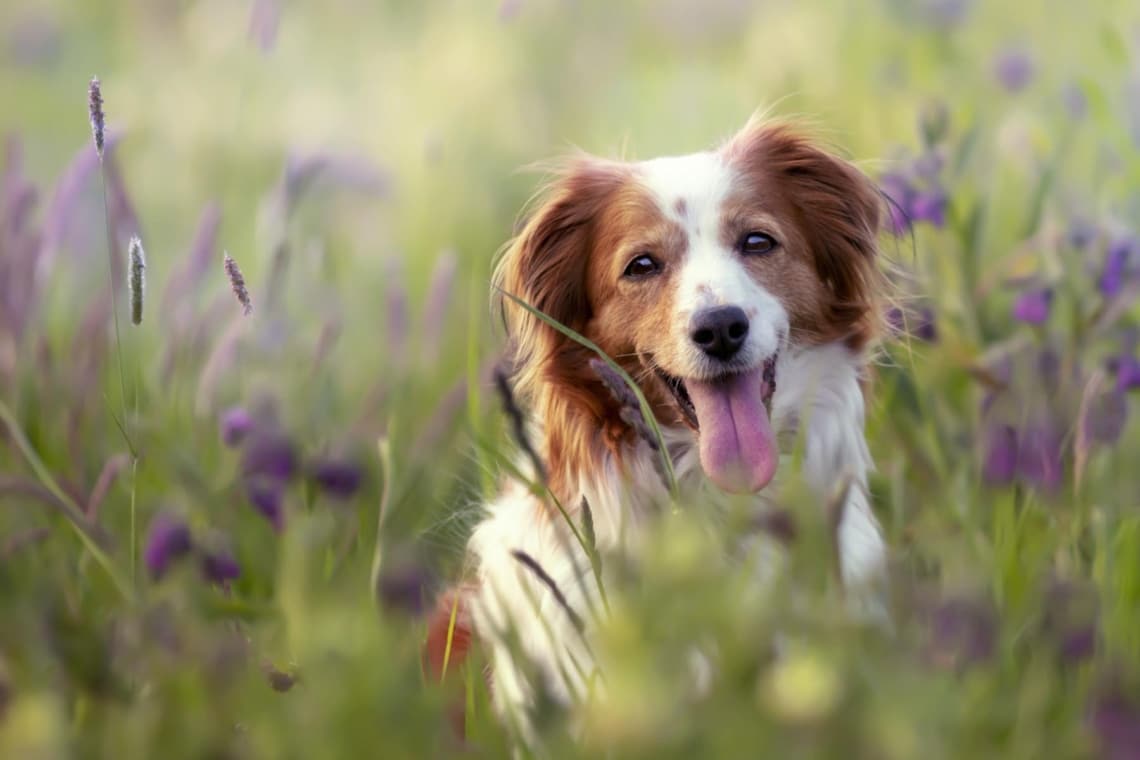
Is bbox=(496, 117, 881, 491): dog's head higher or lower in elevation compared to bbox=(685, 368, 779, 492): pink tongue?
higher

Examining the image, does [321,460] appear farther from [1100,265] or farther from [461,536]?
[1100,265]

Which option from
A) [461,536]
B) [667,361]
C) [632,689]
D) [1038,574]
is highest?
[632,689]

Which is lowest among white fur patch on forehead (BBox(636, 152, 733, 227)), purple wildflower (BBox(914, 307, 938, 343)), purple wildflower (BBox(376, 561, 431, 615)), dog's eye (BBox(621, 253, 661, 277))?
purple wildflower (BBox(914, 307, 938, 343))

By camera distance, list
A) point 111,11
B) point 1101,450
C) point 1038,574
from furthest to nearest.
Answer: point 111,11, point 1101,450, point 1038,574

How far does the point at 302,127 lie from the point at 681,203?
4150 mm

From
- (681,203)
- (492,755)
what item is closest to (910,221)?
(681,203)

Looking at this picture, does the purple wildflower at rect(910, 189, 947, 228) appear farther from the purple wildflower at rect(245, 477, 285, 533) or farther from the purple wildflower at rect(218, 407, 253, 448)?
the purple wildflower at rect(245, 477, 285, 533)

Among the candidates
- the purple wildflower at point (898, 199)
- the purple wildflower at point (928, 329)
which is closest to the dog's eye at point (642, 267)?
the purple wildflower at point (898, 199)

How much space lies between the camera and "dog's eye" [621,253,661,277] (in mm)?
3043

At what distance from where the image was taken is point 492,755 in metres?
1.67

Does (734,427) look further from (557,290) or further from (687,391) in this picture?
(557,290)

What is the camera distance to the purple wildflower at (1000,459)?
2.61 metres

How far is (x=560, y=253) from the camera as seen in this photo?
329cm

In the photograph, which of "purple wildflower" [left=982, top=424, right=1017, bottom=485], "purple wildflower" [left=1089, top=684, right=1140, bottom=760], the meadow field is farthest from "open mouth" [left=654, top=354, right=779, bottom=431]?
"purple wildflower" [left=1089, top=684, right=1140, bottom=760]
